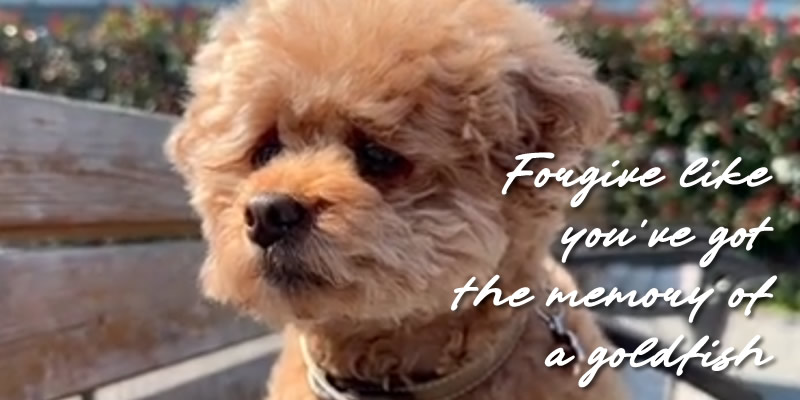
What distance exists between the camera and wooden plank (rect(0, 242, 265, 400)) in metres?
2.23

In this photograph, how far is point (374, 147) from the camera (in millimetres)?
1993

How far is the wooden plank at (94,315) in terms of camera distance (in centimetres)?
223

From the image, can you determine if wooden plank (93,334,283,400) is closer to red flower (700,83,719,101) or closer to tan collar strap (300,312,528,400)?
tan collar strap (300,312,528,400)

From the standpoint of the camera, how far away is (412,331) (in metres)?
2.14

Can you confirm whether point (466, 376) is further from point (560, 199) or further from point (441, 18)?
point (441, 18)

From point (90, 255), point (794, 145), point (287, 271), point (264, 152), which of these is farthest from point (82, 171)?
point (794, 145)

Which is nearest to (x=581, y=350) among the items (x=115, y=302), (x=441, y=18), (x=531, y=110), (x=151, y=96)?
(x=531, y=110)

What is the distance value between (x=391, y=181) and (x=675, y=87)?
526cm

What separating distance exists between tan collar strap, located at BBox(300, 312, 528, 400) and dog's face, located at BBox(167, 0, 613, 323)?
0.11 meters

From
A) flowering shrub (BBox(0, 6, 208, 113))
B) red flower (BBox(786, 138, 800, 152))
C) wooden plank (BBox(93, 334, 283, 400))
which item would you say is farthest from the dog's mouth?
flowering shrub (BBox(0, 6, 208, 113))

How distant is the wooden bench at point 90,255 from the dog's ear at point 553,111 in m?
0.71

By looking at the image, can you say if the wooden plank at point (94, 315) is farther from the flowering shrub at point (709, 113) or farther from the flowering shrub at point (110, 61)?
the flowering shrub at point (110, 61)

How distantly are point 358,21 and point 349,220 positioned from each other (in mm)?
281

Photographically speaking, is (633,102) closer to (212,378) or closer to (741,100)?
(741,100)
